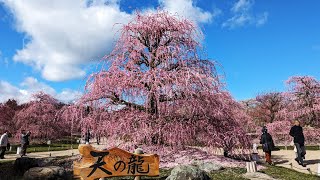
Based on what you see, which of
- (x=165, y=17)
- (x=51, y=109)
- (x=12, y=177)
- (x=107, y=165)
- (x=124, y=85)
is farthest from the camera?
(x=51, y=109)

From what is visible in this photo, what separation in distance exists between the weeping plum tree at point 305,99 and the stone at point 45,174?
770 inches

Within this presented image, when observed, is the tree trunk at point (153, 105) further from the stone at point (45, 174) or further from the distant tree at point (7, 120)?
the distant tree at point (7, 120)

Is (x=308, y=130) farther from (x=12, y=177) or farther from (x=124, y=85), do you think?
(x=12, y=177)

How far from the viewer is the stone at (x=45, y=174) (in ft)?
33.0

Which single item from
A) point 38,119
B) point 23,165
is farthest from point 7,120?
→ point 23,165

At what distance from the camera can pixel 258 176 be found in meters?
11.0

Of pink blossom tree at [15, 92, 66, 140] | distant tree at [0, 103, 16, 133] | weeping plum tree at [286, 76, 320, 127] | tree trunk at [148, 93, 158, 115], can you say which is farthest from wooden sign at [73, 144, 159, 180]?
distant tree at [0, 103, 16, 133]

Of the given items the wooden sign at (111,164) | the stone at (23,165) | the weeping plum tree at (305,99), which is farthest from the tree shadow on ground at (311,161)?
the stone at (23,165)

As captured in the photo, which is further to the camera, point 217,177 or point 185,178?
point 217,177

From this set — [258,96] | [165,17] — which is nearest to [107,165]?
[165,17]

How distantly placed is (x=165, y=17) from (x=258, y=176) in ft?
27.2

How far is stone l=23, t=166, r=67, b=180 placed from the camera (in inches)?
395

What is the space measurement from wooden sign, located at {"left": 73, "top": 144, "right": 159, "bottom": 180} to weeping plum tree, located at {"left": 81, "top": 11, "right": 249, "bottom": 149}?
12.9 ft

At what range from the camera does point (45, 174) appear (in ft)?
33.2
